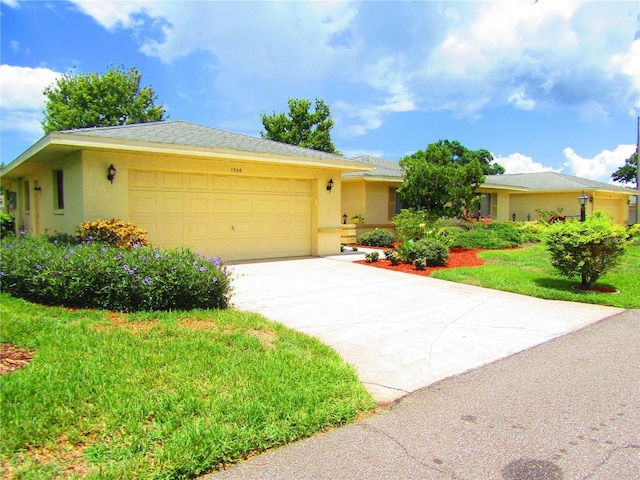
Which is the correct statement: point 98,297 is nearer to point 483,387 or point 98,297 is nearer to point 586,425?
point 483,387

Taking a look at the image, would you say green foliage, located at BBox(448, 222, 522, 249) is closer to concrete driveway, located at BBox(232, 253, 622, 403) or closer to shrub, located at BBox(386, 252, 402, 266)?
shrub, located at BBox(386, 252, 402, 266)

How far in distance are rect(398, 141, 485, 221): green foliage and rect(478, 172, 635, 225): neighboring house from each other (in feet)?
28.8

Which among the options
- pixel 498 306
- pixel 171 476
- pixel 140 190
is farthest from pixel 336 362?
pixel 140 190

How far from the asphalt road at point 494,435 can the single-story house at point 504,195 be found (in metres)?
14.3

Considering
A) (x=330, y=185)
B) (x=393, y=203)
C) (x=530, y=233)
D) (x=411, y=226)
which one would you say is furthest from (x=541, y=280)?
(x=530, y=233)

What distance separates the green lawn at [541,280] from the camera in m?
7.93

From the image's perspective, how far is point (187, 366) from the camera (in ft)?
12.8

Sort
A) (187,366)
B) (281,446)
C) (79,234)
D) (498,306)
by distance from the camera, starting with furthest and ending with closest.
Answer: (79,234), (498,306), (187,366), (281,446)

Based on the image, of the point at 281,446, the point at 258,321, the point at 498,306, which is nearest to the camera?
the point at 281,446

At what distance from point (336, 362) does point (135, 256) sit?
3693 mm

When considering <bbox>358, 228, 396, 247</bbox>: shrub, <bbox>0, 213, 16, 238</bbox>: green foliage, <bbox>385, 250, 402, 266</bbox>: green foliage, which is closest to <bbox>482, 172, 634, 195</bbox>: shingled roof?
<bbox>358, 228, 396, 247</bbox>: shrub

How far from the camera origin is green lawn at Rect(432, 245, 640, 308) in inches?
312

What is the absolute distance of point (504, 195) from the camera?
26.2 meters

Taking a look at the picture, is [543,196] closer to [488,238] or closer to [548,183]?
[548,183]
